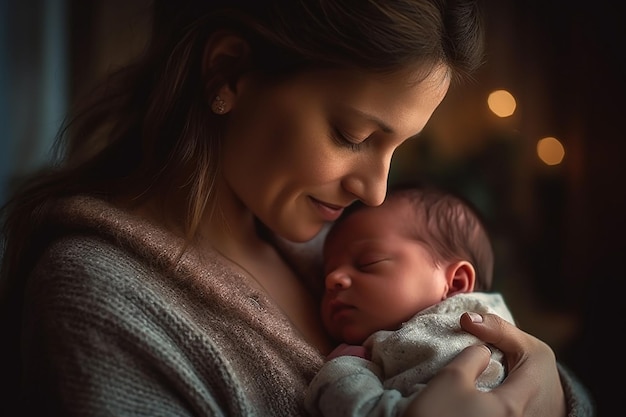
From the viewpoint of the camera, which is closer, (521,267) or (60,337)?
(60,337)

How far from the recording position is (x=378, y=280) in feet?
3.76

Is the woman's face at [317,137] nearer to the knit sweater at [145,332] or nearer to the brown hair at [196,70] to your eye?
the brown hair at [196,70]

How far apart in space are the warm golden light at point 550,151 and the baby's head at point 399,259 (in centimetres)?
73

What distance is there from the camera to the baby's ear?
3.93 feet

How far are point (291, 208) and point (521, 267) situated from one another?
1094mm

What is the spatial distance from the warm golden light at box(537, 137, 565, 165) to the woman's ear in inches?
44.9

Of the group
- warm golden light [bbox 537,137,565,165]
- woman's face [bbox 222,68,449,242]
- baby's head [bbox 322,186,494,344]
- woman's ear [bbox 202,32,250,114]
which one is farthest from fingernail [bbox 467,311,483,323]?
warm golden light [bbox 537,137,565,165]

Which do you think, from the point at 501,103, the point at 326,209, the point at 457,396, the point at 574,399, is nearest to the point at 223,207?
the point at 326,209

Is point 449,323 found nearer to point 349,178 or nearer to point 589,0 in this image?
point 349,178

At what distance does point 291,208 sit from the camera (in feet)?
3.62

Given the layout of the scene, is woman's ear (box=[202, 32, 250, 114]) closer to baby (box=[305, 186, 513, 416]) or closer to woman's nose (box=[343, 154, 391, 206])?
woman's nose (box=[343, 154, 391, 206])

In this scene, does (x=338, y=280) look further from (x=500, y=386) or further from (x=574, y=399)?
(x=574, y=399)

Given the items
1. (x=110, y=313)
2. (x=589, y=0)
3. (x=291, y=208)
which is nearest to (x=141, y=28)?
(x=291, y=208)

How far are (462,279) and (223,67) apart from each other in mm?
522
